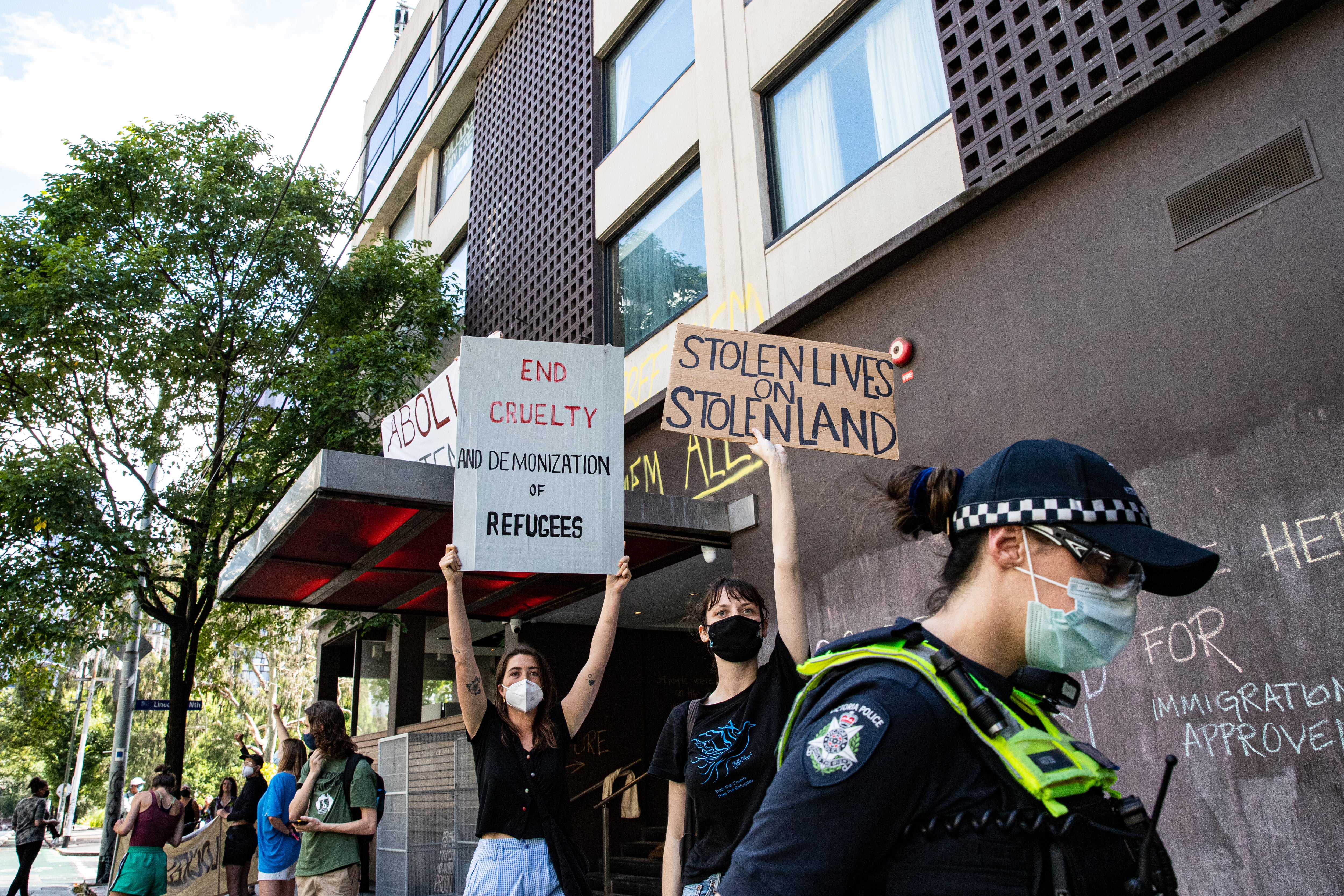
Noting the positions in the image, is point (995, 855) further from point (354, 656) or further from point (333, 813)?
point (354, 656)

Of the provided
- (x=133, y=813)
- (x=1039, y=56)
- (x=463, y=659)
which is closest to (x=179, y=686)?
(x=133, y=813)

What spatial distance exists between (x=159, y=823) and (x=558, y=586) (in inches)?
175

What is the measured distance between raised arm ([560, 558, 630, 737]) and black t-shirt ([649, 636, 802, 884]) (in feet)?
2.25

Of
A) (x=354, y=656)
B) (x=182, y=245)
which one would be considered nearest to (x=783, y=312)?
(x=182, y=245)

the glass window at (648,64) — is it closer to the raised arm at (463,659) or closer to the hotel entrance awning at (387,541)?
the hotel entrance awning at (387,541)

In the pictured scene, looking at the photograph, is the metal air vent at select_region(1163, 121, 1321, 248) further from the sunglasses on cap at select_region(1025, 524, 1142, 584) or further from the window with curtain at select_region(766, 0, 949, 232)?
the sunglasses on cap at select_region(1025, 524, 1142, 584)

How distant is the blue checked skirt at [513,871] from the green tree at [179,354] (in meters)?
10.5

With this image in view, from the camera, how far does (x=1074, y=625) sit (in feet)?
5.36

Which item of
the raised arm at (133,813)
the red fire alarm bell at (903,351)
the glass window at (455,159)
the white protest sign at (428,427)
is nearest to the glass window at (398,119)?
the glass window at (455,159)

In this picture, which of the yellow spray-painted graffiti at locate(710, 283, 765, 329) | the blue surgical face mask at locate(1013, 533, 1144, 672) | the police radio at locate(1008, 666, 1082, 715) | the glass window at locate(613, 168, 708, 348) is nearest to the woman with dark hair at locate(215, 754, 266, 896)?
the glass window at locate(613, 168, 708, 348)

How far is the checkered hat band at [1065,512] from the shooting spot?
1596 mm

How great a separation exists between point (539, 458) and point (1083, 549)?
176 inches

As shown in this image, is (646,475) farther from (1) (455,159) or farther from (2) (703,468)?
(1) (455,159)

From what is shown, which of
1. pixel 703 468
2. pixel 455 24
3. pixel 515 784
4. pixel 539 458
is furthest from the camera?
pixel 455 24
